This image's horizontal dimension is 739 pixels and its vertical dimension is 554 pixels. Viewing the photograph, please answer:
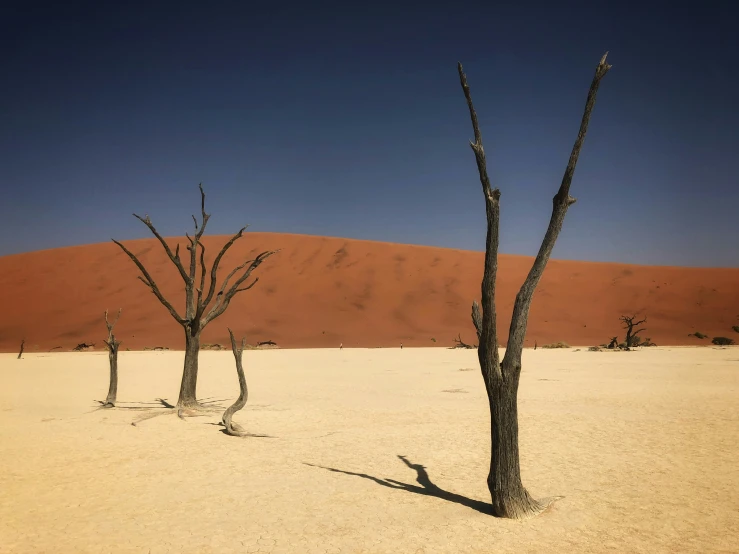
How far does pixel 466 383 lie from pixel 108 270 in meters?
57.1

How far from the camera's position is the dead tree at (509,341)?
555 cm

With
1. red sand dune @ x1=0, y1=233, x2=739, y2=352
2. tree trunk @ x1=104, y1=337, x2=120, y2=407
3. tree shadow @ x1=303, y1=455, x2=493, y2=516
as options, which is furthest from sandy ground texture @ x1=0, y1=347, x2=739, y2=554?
red sand dune @ x1=0, y1=233, x2=739, y2=352

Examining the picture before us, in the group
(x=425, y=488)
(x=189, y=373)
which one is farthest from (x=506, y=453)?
(x=189, y=373)

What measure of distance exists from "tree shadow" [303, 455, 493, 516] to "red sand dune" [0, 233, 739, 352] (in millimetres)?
35172

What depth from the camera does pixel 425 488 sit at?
22.8 feet

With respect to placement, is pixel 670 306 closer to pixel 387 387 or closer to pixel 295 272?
pixel 295 272

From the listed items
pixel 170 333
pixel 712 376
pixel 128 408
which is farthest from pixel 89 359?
pixel 712 376

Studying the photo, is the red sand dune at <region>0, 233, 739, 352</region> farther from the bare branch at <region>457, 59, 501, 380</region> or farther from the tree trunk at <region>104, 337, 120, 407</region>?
the bare branch at <region>457, 59, 501, 380</region>

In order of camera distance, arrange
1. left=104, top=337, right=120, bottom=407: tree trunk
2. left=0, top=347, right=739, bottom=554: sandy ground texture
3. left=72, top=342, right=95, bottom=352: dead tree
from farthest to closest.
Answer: left=72, top=342, right=95, bottom=352: dead tree
left=104, top=337, right=120, bottom=407: tree trunk
left=0, top=347, right=739, bottom=554: sandy ground texture

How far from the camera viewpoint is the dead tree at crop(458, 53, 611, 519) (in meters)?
5.55

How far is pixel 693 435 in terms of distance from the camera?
9.72 meters

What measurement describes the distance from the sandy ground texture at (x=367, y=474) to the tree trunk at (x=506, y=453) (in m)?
0.20

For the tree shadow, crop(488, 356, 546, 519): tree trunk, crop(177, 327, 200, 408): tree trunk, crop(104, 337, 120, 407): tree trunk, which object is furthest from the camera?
crop(104, 337, 120, 407): tree trunk

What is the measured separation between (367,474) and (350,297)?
47.3 meters
